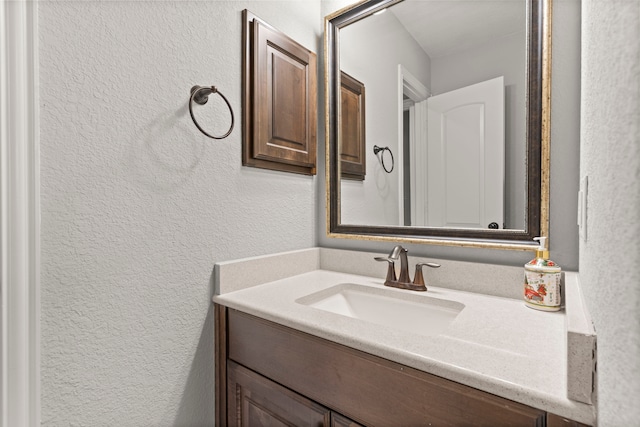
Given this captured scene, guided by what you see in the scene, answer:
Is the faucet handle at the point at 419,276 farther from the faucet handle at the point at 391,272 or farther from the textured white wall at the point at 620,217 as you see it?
the textured white wall at the point at 620,217

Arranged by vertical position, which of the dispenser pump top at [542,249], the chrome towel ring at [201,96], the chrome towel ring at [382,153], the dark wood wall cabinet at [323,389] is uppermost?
the chrome towel ring at [201,96]

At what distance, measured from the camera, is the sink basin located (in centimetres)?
99

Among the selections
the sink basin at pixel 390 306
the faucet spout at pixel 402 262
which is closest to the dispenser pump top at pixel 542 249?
the sink basin at pixel 390 306

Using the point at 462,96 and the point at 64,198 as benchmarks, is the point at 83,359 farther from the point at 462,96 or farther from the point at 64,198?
the point at 462,96

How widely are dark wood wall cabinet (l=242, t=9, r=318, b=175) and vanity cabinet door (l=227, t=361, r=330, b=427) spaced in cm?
71

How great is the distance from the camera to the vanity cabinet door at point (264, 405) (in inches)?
31.4

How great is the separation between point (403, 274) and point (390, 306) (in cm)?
12

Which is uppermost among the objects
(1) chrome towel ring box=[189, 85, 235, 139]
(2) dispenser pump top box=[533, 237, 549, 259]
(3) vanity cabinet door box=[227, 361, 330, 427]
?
(1) chrome towel ring box=[189, 85, 235, 139]

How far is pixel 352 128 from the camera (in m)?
1.38

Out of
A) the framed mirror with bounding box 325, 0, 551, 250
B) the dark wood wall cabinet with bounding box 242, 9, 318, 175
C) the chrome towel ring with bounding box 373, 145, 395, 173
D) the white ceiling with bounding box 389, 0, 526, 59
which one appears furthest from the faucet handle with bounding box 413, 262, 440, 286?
the white ceiling with bounding box 389, 0, 526, 59

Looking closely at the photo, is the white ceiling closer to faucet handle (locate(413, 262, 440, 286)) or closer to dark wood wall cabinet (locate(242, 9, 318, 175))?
dark wood wall cabinet (locate(242, 9, 318, 175))

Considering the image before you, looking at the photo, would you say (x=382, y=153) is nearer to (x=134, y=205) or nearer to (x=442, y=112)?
(x=442, y=112)

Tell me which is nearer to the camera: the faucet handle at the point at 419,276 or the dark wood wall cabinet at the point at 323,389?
the dark wood wall cabinet at the point at 323,389

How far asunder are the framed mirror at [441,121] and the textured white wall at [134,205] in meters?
0.46
